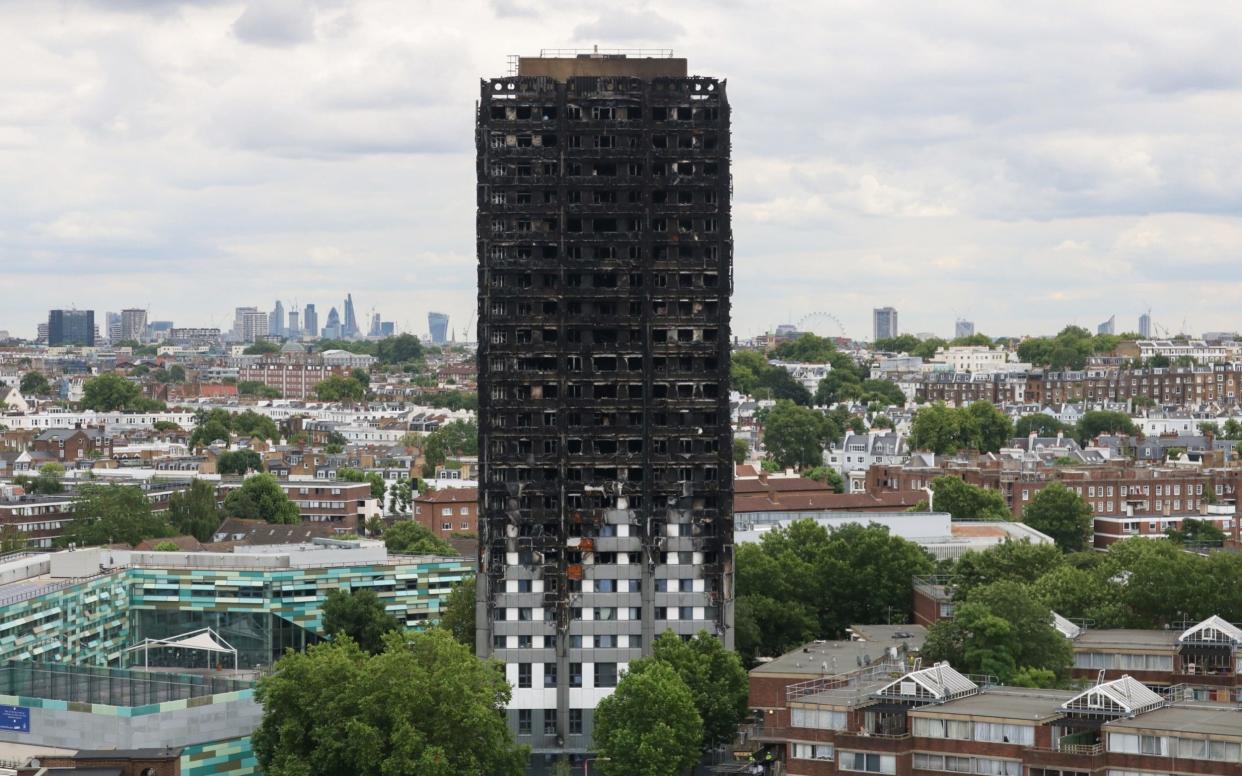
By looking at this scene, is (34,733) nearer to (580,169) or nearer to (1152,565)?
(580,169)

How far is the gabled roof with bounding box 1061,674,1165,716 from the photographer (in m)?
80.4

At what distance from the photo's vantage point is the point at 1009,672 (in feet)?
324

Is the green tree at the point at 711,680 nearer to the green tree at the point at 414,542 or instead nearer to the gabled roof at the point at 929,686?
the gabled roof at the point at 929,686

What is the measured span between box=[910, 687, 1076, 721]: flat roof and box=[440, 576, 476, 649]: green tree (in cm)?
3672

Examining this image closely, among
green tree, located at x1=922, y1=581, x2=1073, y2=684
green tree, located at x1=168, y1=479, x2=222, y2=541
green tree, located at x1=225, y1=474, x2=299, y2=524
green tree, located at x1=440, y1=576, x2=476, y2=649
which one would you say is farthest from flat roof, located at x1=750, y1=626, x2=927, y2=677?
green tree, located at x1=225, y1=474, x2=299, y2=524

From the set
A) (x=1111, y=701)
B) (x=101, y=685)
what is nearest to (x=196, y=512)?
(x=101, y=685)

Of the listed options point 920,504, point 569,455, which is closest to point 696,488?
point 569,455

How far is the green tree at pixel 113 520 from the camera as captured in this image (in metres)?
176

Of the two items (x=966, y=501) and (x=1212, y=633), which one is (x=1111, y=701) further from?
(x=966, y=501)

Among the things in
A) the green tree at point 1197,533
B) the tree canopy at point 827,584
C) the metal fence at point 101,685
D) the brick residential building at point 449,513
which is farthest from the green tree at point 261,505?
the metal fence at point 101,685

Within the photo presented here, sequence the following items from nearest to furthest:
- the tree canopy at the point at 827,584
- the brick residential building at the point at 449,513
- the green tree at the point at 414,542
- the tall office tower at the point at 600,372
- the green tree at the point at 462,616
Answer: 1. the tall office tower at the point at 600,372
2. the green tree at the point at 462,616
3. the tree canopy at the point at 827,584
4. the green tree at the point at 414,542
5. the brick residential building at the point at 449,513

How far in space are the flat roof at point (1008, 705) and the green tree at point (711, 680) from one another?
739 inches

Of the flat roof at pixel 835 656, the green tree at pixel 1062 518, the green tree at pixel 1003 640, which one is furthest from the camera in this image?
the green tree at pixel 1062 518

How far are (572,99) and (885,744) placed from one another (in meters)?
41.8
